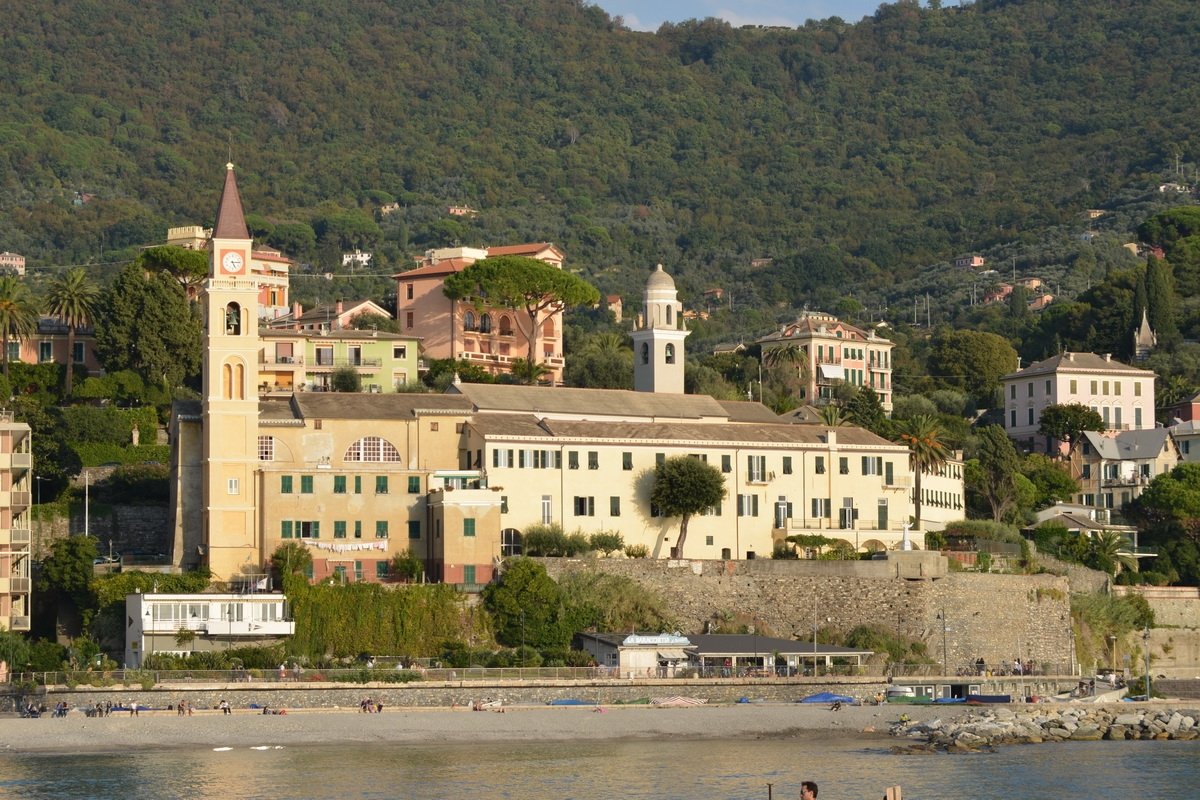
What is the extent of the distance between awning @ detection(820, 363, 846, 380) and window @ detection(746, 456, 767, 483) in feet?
128

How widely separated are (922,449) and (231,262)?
3080cm

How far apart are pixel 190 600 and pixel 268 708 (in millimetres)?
5841

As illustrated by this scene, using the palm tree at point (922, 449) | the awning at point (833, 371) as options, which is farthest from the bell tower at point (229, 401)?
the awning at point (833, 371)

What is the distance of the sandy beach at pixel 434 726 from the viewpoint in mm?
64125

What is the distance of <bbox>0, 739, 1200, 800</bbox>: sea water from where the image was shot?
184 ft

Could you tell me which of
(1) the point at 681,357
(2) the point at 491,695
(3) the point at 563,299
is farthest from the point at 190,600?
(3) the point at 563,299

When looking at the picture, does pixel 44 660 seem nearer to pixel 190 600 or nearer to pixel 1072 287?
pixel 190 600

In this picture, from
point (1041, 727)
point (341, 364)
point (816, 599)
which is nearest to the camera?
point (1041, 727)

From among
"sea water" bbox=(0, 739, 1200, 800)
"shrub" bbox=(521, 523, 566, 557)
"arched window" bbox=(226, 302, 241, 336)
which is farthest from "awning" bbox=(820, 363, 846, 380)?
"sea water" bbox=(0, 739, 1200, 800)

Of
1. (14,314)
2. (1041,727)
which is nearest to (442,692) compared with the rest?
(1041,727)

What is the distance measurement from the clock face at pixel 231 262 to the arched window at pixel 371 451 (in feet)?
25.7

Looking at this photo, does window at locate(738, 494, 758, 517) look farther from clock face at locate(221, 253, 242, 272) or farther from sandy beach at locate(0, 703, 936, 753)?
clock face at locate(221, 253, 242, 272)

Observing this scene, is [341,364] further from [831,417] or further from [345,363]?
[831,417]

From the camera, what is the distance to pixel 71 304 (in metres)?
96.4
